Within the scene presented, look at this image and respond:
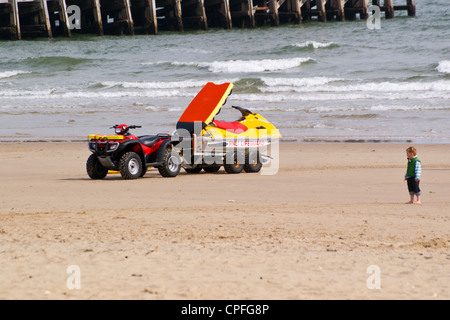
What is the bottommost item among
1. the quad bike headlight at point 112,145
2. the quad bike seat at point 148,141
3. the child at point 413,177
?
the child at point 413,177

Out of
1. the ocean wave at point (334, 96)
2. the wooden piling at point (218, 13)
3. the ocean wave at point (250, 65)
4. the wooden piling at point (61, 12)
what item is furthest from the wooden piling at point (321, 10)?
the ocean wave at point (334, 96)

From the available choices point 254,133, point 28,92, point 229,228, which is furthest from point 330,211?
point 28,92

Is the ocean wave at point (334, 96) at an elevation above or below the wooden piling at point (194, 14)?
below

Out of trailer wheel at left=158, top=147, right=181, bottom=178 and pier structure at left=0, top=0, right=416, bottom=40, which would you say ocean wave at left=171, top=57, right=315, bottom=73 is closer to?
pier structure at left=0, top=0, right=416, bottom=40

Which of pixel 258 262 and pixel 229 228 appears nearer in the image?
pixel 258 262

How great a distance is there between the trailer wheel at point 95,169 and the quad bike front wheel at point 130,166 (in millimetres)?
421

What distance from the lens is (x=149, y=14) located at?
4344 centimetres

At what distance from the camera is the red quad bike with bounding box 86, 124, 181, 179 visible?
10172 millimetres

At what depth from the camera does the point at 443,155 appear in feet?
41.9

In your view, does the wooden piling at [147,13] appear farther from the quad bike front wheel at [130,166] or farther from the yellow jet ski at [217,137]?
the quad bike front wheel at [130,166]

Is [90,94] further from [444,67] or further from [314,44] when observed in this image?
[444,67]

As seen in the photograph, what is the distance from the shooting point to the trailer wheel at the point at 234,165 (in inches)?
429
